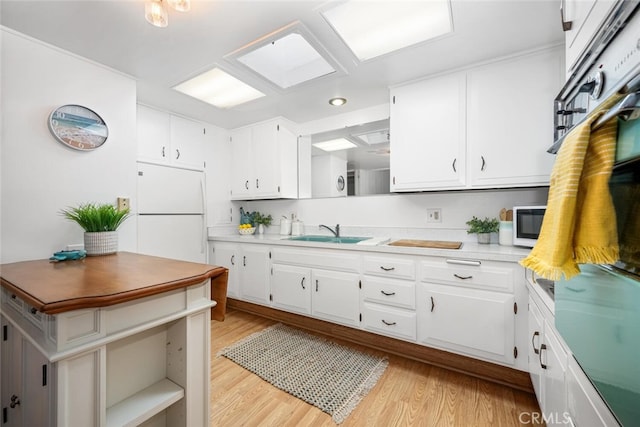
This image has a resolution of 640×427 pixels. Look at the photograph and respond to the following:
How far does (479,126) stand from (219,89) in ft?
7.48

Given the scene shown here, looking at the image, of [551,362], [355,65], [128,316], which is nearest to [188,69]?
[355,65]

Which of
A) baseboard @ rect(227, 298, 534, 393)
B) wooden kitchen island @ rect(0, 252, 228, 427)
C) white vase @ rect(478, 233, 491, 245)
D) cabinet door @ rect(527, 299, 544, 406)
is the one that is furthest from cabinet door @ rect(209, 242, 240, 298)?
cabinet door @ rect(527, 299, 544, 406)

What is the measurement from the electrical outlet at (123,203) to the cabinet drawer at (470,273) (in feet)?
7.73

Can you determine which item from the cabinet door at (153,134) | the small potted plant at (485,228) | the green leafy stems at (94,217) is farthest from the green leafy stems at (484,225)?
the cabinet door at (153,134)

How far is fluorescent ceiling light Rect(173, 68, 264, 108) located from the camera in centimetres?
216

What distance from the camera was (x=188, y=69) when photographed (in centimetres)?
200

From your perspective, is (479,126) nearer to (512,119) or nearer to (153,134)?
(512,119)

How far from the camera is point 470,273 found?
5.73 feet

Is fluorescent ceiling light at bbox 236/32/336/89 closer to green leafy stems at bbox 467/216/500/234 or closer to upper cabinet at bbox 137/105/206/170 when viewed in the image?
A: upper cabinet at bbox 137/105/206/170

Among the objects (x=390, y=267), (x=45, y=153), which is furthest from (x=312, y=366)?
(x=45, y=153)

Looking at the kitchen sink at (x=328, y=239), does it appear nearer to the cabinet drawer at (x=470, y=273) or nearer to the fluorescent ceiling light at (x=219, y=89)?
the cabinet drawer at (x=470, y=273)

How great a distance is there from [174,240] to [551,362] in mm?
3104

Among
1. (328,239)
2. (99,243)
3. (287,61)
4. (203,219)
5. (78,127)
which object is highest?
(287,61)

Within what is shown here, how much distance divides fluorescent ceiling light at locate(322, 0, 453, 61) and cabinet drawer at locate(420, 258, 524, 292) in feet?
5.00
